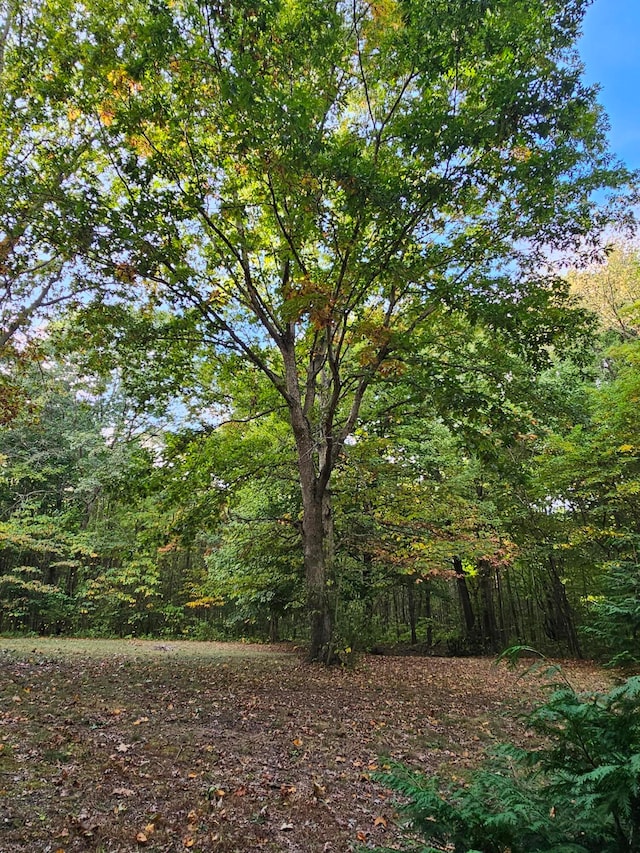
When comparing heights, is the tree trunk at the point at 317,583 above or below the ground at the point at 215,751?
above

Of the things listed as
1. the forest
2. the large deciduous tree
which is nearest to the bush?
the forest

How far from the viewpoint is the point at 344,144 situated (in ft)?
18.8

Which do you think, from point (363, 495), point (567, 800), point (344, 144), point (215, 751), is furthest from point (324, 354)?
point (567, 800)

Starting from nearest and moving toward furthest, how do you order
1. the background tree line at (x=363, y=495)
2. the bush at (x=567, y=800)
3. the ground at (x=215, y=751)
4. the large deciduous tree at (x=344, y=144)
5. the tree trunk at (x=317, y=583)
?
1. the bush at (x=567, y=800)
2. the ground at (x=215, y=751)
3. the large deciduous tree at (x=344, y=144)
4. the background tree line at (x=363, y=495)
5. the tree trunk at (x=317, y=583)

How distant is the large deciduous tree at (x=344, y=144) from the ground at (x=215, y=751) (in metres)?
4.60

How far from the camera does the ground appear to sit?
278cm

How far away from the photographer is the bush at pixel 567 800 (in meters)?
1.51

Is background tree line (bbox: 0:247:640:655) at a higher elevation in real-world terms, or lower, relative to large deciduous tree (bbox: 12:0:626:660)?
lower

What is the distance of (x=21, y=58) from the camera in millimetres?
6637

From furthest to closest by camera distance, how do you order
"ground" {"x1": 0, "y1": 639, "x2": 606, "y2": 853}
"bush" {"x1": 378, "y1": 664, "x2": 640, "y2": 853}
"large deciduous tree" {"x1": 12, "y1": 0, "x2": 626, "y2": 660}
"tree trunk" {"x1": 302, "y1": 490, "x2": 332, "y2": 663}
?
"tree trunk" {"x1": 302, "y1": 490, "x2": 332, "y2": 663} < "large deciduous tree" {"x1": 12, "y1": 0, "x2": 626, "y2": 660} < "ground" {"x1": 0, "y1": 639, "x2": 606, "y2": 853} < "bush" {"x1": 378, "y1": 664, "x2": 640, "y2": 853}

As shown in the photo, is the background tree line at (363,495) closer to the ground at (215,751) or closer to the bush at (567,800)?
the ground at (215,751)

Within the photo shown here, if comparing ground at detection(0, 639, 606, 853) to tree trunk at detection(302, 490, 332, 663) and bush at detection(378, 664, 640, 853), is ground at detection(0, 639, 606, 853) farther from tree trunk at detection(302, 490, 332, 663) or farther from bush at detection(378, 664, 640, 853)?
tree trunk at detection(302, 490, 332, 663)

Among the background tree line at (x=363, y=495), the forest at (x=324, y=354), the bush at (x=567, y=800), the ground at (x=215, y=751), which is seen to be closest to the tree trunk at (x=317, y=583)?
the forest at (x=324, y=354)

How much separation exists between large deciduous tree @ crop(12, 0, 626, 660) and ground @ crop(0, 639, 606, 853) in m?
4.60
